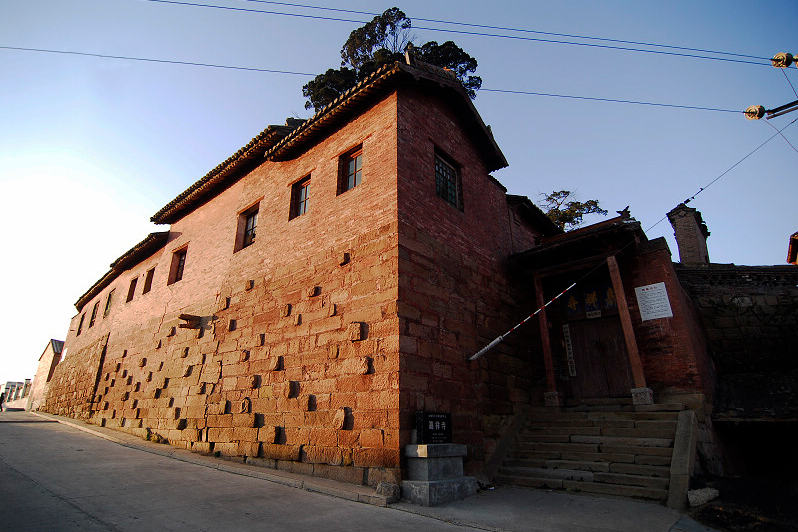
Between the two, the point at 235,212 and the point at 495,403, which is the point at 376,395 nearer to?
the point at 495,403

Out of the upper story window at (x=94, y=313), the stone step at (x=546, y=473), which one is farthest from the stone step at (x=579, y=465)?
the upper story window at (x=94, y=313)

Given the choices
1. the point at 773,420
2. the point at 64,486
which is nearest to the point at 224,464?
the point at 64,486

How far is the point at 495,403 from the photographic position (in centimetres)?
770

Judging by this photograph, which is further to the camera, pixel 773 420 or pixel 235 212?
pixel 235 212

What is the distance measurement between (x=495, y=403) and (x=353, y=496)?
3497 mm

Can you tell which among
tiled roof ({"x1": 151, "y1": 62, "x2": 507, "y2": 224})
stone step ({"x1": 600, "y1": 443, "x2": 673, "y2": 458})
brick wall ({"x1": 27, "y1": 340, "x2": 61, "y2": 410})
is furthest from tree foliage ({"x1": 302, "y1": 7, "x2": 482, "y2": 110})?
brick wall ({"x1": 27, "y1": 340, "x2": 61, "y2": 410})

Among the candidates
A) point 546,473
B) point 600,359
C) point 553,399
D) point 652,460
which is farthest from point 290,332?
point 600,359

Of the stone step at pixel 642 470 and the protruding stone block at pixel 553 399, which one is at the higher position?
the protruding stone block at pixel 553 399

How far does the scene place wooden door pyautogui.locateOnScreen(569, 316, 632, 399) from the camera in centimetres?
905

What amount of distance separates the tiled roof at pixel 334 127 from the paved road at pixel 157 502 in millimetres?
6842

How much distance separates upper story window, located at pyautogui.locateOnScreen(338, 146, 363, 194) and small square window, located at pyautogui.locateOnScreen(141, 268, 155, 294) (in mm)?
9227

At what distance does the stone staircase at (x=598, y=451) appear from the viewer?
232 inches

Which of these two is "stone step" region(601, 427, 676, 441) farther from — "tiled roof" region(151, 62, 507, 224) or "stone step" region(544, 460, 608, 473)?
"tiled roof" region(151, 62, 507, 224)

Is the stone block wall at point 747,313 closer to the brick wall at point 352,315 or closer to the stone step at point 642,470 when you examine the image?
the brick wall at point 352,315
